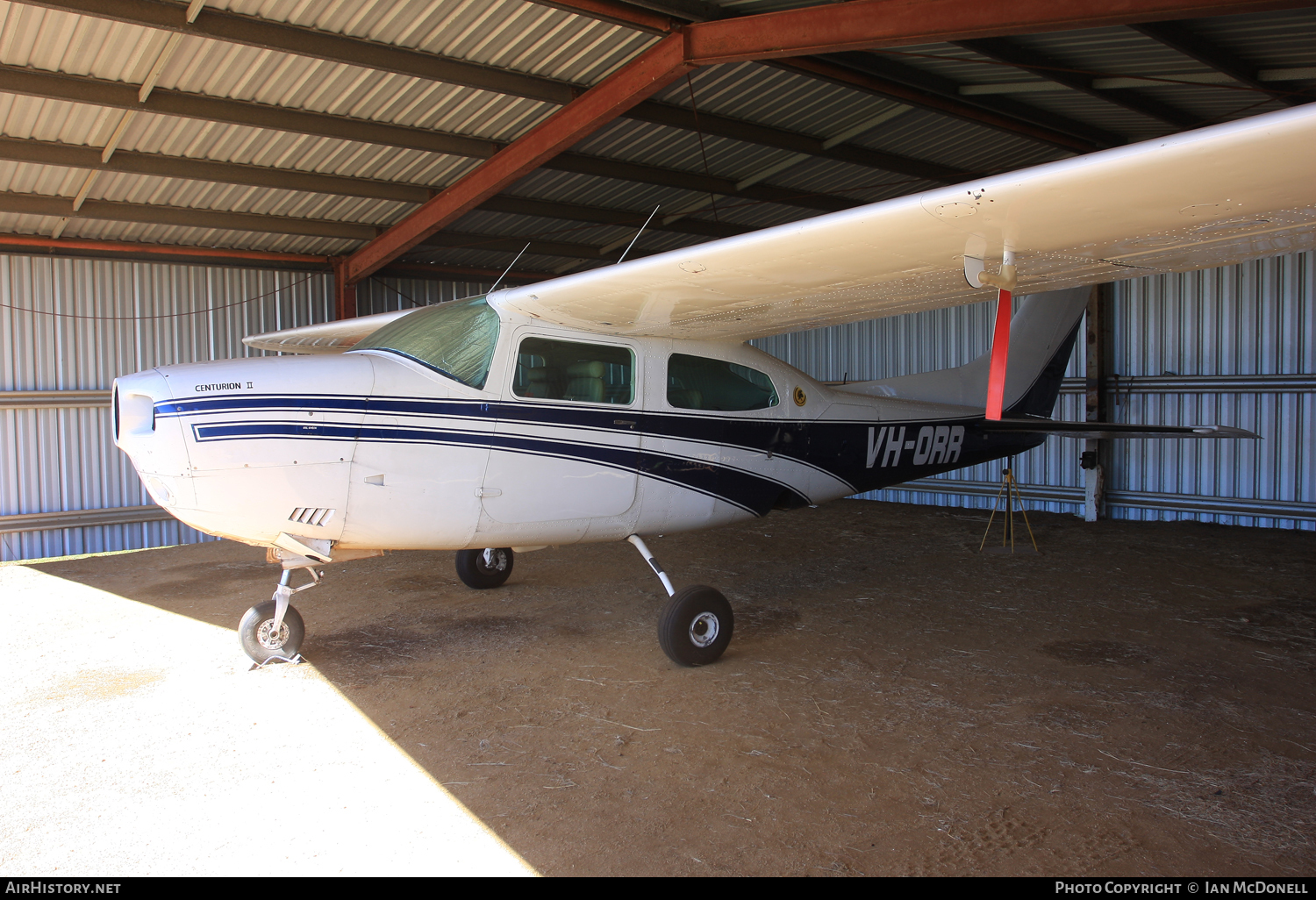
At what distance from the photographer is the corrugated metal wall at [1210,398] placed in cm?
973

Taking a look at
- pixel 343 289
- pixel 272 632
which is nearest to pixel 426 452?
pixel 272 632

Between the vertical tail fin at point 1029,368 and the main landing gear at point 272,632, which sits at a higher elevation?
the vertical tail fin at point 1029,368

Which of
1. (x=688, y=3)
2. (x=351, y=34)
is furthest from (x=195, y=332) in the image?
(x=688, y=3)

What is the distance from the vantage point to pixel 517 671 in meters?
4.91

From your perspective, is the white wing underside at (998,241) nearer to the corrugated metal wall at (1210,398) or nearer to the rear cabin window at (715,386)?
the rear cabin window at (715,386)

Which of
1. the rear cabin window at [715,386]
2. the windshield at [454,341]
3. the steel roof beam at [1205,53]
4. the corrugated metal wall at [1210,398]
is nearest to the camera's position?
the windshield at [454,341]

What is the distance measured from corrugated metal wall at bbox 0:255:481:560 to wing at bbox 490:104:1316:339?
8.36 metres

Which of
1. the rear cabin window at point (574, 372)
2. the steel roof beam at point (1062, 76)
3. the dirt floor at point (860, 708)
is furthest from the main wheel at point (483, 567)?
the steel roof beam at point (1062, 76)

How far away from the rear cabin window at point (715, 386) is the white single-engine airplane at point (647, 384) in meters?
0.02

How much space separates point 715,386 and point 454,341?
1.95 meters

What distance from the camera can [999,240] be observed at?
3264 millimetres

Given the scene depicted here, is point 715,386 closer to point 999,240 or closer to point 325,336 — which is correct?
point 999,240

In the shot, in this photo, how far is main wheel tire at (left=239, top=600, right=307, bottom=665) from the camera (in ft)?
16.2

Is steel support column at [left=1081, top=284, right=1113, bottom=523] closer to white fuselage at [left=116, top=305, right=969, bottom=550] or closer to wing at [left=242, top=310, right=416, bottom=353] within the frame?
white fuselage at [left=116, top=305, right=969, bottom=550]
